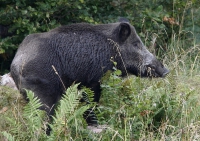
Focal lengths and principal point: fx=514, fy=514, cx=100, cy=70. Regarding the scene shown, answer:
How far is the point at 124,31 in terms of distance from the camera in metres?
7.62

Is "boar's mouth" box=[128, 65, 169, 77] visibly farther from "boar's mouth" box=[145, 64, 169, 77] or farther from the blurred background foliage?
the blurred background foliage

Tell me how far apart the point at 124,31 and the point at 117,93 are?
1.44 meters

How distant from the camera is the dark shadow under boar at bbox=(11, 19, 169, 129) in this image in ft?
22.3

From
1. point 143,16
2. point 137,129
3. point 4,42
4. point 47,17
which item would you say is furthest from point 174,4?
point 137,129

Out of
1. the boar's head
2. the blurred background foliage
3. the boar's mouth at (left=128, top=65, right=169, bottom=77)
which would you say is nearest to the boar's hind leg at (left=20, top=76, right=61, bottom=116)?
the boar's head

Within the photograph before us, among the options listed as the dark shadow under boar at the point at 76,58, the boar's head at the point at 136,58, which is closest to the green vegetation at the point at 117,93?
the boar's head at the point at 136,58

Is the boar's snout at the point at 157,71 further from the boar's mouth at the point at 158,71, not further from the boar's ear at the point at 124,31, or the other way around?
the boar's ear at the point at 124,31

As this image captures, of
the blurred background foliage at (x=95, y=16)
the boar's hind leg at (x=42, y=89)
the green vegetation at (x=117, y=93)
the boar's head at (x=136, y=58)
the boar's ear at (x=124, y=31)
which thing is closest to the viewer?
the green vegetation at (x=117, y=93)

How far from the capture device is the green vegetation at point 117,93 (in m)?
5.73

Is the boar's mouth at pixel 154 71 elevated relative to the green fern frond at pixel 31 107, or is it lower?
lower

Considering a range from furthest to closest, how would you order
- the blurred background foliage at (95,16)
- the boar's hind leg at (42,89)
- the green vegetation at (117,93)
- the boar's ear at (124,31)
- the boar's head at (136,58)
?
the blurred background foliage at (95,16) → the boar's head at (136,58) → the boar's ear at (124,31) → the boar's hind leg at (42,89) → the green vegetation at (117,93)

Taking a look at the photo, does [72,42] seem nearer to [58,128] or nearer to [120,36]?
[120,36]

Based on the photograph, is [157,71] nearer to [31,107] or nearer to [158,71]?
[158,71]

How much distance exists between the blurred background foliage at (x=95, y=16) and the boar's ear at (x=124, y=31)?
1.58 m
